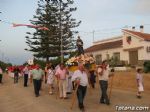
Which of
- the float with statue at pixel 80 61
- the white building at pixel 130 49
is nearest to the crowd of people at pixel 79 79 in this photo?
the float with statue at pixel 80 61

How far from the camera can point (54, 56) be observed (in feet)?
176

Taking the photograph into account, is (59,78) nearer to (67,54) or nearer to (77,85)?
(77,85)

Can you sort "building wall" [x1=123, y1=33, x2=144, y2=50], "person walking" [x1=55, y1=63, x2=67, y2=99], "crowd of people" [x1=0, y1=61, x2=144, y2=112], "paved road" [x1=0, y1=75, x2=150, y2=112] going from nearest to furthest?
"crowd of people" [x1=0, y1=61, x2=144, y2=112] → "paved road" [x1=0, y1=75, x2=150, y2=112] → "person walking" [x1=55, y1=63, x2=67, y2=99] → "building wall" [x1=123, y1=33, x2=144, y2=50]

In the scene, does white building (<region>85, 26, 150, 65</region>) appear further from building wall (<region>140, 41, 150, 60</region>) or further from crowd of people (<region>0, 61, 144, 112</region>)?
crowd of people (<region>0, 61, 144, 112</region>)

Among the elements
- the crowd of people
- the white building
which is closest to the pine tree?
the white building

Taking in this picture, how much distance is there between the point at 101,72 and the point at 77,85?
1576 mm

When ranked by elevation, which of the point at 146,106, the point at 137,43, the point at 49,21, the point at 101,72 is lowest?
the point at 146,106

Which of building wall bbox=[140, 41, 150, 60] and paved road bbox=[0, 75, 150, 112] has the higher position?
building wall bbox=[140, 41, 150, 60]

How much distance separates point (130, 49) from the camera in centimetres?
4538

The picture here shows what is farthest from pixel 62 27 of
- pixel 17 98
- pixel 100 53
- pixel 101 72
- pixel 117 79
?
pixel 101 72

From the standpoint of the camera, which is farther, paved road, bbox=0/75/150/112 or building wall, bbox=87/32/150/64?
building wall, bbox=87/32/150/64

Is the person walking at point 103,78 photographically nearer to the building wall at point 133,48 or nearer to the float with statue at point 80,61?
the float with statue at point 80,61

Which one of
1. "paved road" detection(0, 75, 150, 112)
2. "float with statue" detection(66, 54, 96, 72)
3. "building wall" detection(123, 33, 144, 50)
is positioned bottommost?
"paved road" detection(0, 75, 150, 112)

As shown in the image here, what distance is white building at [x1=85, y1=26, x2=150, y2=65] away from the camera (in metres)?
43.7
